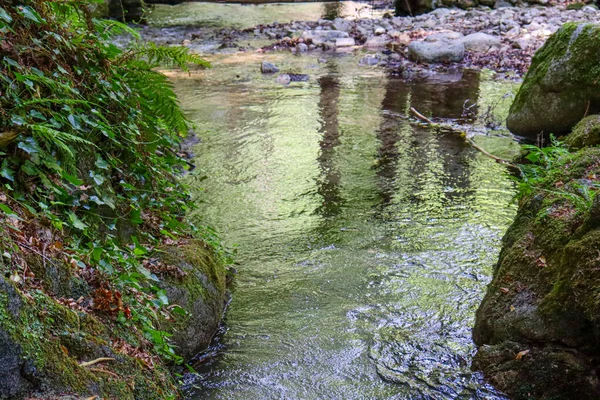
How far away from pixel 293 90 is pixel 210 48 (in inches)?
251

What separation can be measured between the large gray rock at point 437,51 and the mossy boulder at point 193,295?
500 inches

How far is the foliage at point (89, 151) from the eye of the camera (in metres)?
2.98

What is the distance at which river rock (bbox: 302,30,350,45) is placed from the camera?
61.5 ft

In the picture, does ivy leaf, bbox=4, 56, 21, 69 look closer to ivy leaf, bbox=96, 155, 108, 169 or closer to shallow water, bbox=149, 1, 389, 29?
ivy leaf, bbox=96, 155, 108, 169

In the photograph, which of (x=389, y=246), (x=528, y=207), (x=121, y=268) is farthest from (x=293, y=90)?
(x=121, y=268)

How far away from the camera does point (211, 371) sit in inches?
147

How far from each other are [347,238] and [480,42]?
42.2 ft

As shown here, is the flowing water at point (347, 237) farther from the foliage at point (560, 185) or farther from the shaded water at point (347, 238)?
the foliage at point (560, 185)

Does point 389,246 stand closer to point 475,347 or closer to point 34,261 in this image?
point 475,347

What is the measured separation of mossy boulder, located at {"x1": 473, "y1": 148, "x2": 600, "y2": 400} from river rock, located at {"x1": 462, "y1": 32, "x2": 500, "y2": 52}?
13.4m

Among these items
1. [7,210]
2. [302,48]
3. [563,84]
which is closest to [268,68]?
[302,48]

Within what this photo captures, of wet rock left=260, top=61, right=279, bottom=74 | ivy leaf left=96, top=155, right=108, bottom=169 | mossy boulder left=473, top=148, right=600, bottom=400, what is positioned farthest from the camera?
wet rock left=260, top=61, right=279, bottom=74

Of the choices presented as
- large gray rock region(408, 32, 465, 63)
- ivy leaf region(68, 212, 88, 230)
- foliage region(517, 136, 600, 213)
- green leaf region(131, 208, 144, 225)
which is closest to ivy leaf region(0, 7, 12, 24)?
ivy leaf region(68, 212, 88, 230)

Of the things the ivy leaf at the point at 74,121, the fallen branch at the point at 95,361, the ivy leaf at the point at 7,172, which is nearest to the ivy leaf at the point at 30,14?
the ivy leaf at the point at 74,121
